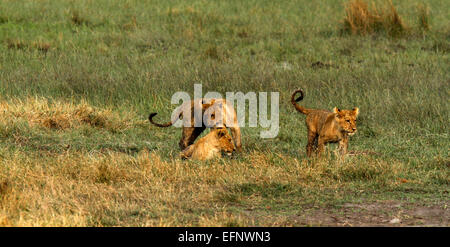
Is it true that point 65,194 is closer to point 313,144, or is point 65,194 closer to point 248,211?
point 248,211

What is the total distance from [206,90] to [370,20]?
4947mm

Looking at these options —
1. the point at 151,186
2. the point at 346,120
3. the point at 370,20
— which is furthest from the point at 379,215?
the point at 370,20

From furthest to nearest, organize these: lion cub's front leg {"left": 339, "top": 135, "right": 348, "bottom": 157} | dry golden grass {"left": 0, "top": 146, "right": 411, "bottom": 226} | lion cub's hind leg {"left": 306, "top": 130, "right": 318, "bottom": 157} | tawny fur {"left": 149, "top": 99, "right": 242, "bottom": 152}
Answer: lion cub's hind leg {"left": 306, "top": 130, "right": 318, "bottom": 157}, tawny fur {"left": 149, "top": 99, "right": 242, "bottom": 152}, lion cub's front leg {"left": 339, "top": 135, "right": 348, "bottom": 157}, dry golden grass {"left": 0, "top": 146, "right": 411, "bottom": 226}

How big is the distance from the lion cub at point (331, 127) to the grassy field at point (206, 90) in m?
0.26

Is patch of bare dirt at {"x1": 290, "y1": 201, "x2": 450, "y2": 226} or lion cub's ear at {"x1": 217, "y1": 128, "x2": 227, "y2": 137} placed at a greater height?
lion cub's ear at {"x1": 217, "y1": 128, "x2": 227, "y2": 137}

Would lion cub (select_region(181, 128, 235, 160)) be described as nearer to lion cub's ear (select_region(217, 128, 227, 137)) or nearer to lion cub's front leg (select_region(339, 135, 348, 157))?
lion cub's ear (select_region(217, 128, 227, 137))

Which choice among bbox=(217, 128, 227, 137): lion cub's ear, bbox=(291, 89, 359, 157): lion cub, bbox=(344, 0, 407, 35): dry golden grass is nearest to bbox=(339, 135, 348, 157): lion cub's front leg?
bbox=(291, 89, 359, 157): lion cub

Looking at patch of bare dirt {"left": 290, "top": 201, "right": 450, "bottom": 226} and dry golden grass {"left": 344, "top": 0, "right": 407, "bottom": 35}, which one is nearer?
patch of bare dirt {"left": 290, "top": 201, "right": 450, "bottom": 226}

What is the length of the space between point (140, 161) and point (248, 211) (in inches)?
62.0

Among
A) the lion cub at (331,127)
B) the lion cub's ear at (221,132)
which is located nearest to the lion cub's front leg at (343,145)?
the lion cub at (331,127)

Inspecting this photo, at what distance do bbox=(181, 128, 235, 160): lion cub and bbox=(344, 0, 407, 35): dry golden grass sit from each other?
26.1 ft

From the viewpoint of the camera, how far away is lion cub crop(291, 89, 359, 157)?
304 inches

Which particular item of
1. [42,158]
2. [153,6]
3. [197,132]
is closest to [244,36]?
[153,6]
